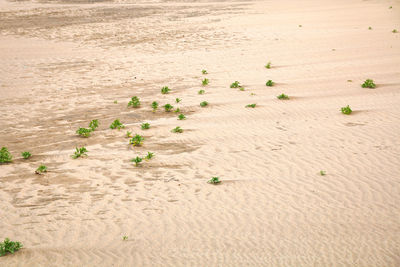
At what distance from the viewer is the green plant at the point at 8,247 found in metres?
5.10

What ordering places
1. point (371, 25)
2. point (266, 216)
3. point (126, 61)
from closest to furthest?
1. point (266, 216)
2. point (126, 61)
3. point (371, 25)

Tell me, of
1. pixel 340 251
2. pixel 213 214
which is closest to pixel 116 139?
pixel 213 214

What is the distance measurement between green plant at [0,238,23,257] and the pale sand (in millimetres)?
99

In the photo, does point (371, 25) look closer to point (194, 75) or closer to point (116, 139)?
point (194, 75)

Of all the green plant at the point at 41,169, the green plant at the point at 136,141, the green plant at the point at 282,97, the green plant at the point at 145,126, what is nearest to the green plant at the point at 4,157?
the green plant at the point at 41,169

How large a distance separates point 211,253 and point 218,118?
5.30 metres

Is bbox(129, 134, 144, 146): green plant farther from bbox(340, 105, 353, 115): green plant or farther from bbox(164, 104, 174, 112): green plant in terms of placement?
bbox(340, 105, 353, 115): green plant

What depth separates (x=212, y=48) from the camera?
744 inches

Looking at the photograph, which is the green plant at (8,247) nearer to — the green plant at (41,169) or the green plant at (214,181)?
the green plant at (41,169)

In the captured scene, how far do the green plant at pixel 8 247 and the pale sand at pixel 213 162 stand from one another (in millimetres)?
99

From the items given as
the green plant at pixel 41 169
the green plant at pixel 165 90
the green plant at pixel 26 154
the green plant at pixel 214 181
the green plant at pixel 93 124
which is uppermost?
the green plant at pixel 165 90

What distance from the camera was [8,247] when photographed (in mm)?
5121

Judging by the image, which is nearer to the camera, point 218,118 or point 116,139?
point 116,139

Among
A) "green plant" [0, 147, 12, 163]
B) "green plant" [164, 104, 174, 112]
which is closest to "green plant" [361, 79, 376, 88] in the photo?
"green plant" [164, 104, 174, 112]
